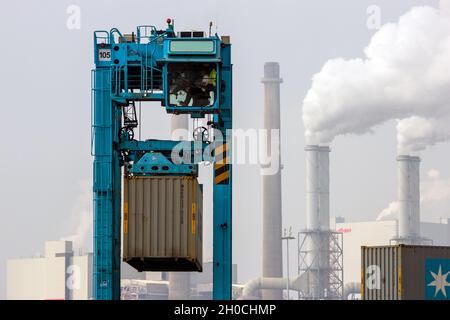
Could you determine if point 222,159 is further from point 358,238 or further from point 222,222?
point 358,238

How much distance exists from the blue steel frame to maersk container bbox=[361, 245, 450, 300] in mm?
7753

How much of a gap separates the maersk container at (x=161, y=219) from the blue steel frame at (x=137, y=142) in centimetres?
135

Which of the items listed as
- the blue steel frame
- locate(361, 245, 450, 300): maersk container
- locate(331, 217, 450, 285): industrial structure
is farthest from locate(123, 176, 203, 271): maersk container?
locate(331, 217, 450, 285): industrial structure

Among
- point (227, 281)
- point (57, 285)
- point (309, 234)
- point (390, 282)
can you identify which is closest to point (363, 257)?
point (390, 282)

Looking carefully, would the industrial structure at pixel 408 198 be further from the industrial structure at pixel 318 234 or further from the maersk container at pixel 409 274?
the maersk container at pixel 409 274

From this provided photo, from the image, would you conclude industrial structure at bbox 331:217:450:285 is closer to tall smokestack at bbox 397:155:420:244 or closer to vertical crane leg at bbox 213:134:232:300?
tall smokestack at bbox 397:155:420:244

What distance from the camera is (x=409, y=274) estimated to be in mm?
39531

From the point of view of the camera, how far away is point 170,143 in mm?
34781

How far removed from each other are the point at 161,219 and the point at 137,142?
377 cm

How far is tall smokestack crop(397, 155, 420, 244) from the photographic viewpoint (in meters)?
136

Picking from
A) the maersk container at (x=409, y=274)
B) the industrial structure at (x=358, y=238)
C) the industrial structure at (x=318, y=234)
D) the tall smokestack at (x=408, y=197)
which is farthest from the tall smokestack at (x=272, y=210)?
the maersk container at (x=409, y=274)
